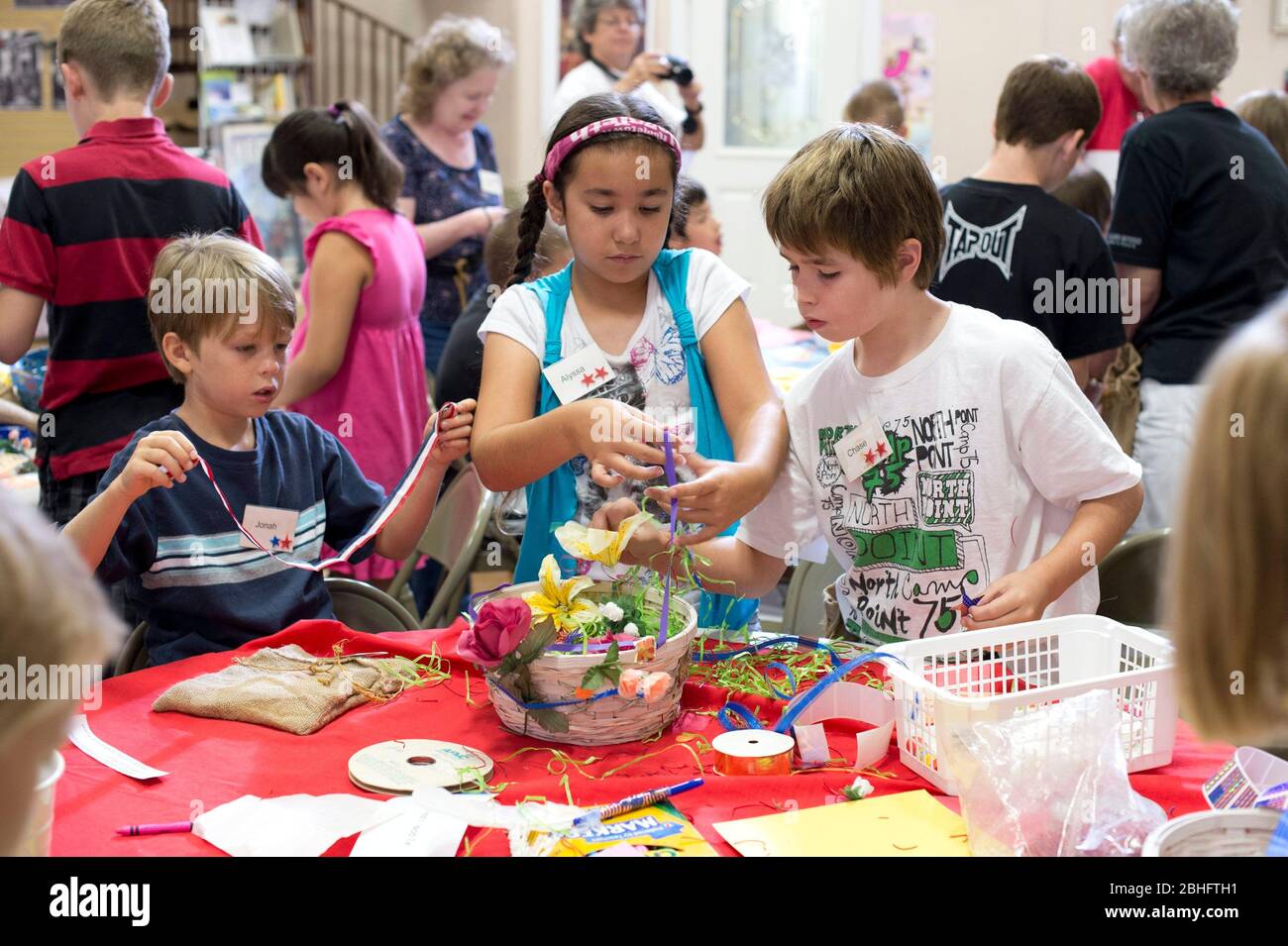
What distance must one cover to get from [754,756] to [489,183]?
357cm

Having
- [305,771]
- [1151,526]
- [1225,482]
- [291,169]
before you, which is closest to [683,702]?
[305,771]

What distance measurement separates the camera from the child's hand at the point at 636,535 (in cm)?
171

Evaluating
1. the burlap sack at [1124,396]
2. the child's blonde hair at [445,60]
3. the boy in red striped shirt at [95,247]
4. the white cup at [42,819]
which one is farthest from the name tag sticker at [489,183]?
the white cup at [42,819]

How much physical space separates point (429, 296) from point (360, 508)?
2274 mm

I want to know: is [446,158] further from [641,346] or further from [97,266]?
[641,346]

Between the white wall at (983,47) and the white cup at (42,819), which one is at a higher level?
the white wall at (983,47)

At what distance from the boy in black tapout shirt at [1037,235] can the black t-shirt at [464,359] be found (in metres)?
1.21

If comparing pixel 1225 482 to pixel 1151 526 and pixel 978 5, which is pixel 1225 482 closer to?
pixel 1151 526

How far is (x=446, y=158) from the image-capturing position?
4523 millimetres

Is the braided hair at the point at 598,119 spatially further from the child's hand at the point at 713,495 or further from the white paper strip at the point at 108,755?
the white paper strip at the point at 108,755

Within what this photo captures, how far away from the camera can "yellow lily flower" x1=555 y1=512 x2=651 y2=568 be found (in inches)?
61.4

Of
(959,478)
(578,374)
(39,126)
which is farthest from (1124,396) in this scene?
(39,126)

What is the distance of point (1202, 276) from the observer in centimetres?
321

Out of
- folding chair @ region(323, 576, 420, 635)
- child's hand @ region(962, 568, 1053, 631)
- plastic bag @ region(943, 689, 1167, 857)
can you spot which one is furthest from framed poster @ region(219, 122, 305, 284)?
plastic bag @ region(943, 689, 1167, 857)
